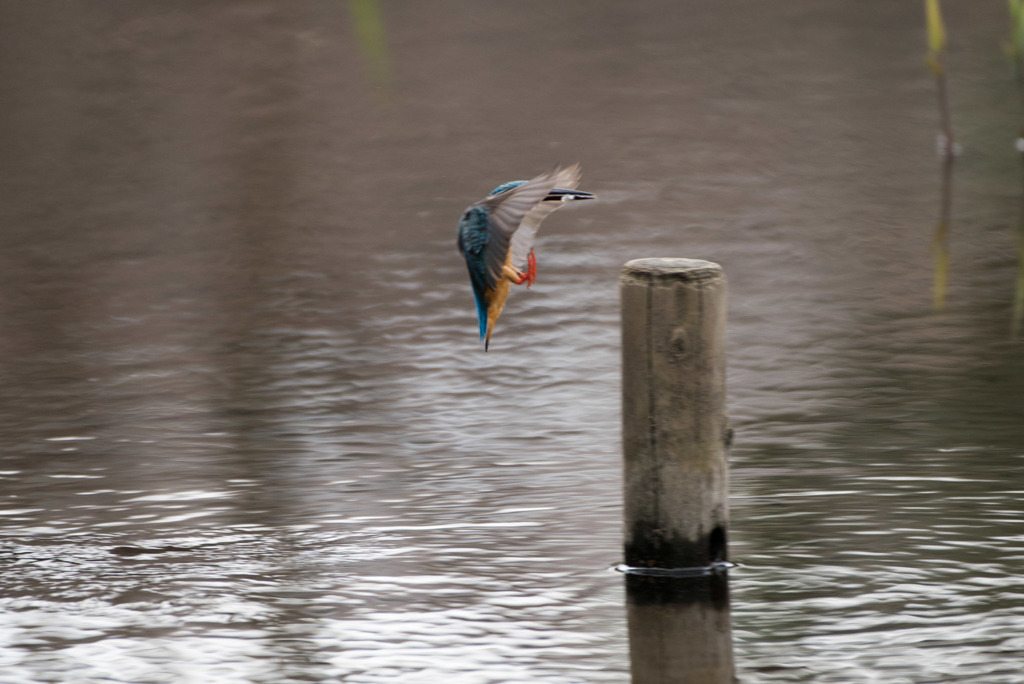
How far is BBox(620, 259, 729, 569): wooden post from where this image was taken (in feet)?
17.0

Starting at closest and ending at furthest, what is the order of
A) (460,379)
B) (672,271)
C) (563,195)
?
(563,195) < (672,271) < (460,379)

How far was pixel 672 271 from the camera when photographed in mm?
5188

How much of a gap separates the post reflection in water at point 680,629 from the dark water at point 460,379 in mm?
66

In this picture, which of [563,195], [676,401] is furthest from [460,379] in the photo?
[563,195]

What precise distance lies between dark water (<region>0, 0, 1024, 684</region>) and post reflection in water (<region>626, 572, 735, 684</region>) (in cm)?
7

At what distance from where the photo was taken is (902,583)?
5355 mm

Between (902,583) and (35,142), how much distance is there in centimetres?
1407

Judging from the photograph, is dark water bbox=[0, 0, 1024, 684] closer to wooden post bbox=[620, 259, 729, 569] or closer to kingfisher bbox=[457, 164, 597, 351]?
wooden post bbox=[620, 259, 729, 569]

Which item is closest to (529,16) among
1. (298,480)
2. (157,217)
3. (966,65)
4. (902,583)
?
(966,65)

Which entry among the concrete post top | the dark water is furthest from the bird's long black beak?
the dark water

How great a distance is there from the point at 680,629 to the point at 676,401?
29.2 inches

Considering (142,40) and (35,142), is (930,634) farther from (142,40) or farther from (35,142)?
(142,40)

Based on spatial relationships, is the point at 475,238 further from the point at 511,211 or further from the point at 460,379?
the point at 460,379

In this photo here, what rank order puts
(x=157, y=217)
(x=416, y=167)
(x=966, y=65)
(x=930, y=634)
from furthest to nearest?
(x=966, y=65), (x=416, y=167), (x=157, y=217), (x=930, y=634)
